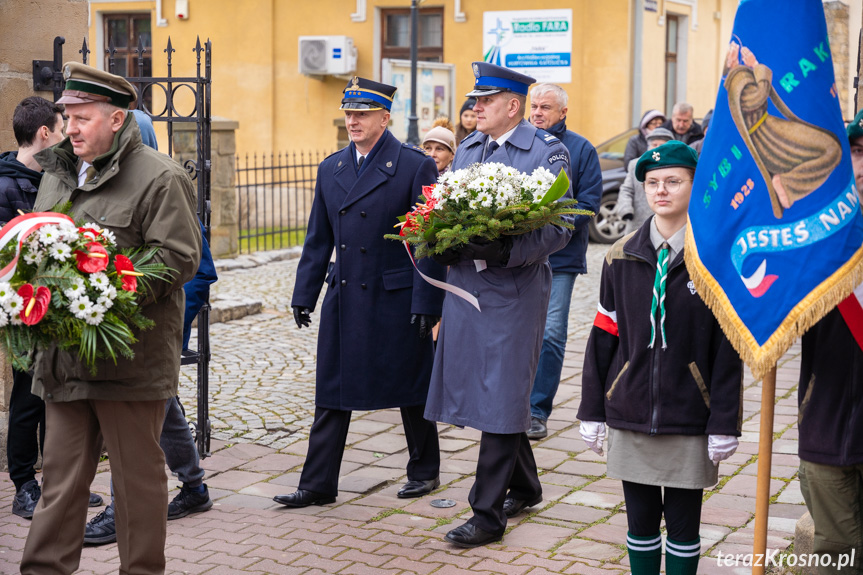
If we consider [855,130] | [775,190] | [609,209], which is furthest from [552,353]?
[609,209]

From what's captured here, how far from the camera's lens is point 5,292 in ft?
12.0

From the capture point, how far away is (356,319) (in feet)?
18.6

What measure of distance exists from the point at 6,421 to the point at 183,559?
1.88 m

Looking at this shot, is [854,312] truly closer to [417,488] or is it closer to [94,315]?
[94,315]

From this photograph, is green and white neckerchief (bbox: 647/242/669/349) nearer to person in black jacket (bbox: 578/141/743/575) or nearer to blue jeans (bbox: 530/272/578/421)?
person in black jacket (bbox: 578/141/743/575)

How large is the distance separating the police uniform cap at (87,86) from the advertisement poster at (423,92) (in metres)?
14.1

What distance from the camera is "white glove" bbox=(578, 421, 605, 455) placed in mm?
4086

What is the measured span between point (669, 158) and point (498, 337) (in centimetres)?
141

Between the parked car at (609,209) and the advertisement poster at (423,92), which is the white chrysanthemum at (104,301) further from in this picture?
the advertisement poster at (423,92)

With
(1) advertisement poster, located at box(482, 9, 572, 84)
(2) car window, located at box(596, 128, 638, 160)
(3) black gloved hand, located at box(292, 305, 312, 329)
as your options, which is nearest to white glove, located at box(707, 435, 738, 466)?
(3) black gloved hand, located at box(292, 305, 312, 329)

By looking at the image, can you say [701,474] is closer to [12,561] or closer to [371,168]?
[371,168]

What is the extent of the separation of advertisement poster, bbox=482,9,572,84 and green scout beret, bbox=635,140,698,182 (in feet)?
52.8

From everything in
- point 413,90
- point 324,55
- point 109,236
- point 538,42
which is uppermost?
point 538,42

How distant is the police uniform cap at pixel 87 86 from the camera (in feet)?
13.6
